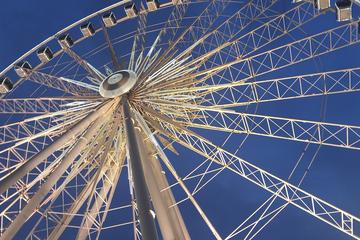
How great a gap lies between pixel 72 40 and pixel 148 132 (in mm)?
10350

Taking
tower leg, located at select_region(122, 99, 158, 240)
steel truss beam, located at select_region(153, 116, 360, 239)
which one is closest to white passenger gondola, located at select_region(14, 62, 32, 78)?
steel truss beam, located at select_region(153, 116, 360, 239)

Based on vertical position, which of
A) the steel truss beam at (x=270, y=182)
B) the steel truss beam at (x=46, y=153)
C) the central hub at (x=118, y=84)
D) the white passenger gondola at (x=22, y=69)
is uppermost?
the white passenger gondola at (x=22, y=69)

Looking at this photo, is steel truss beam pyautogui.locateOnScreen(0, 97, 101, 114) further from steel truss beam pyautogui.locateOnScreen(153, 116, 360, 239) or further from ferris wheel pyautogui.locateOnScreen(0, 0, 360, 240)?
steel truss beam pyautogui.locateOnScreen(153, 116, 360, 239)

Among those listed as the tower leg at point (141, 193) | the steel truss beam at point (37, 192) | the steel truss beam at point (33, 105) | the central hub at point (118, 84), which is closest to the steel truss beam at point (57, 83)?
the steel truss beam at point (33, 105)

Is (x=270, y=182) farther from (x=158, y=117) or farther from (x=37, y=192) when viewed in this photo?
(x=37, y=192)

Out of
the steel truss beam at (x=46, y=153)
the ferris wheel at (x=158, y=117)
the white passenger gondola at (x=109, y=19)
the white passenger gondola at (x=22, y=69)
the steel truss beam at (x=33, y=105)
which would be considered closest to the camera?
the steel truss beam at (x=46, y=153)

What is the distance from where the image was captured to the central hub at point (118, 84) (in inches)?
733

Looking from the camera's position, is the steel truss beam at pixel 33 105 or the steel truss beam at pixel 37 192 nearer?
the steel truss beam at pixel 37 192

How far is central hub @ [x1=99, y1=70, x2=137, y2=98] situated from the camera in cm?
1862

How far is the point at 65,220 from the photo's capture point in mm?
14898

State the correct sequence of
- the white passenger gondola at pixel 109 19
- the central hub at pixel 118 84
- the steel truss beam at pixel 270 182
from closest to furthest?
1. the steel truss beam at pixel 270 182
2. the central hub at pixel 118 84
3. the white passenger gondola at pixel 109 19

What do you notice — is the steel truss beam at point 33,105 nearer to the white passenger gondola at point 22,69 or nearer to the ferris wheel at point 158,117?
the ferris wheel at point 158,117

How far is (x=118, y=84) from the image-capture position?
19.0 metres

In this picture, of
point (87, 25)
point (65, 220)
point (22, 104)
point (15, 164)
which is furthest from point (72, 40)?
point (65, 220)
